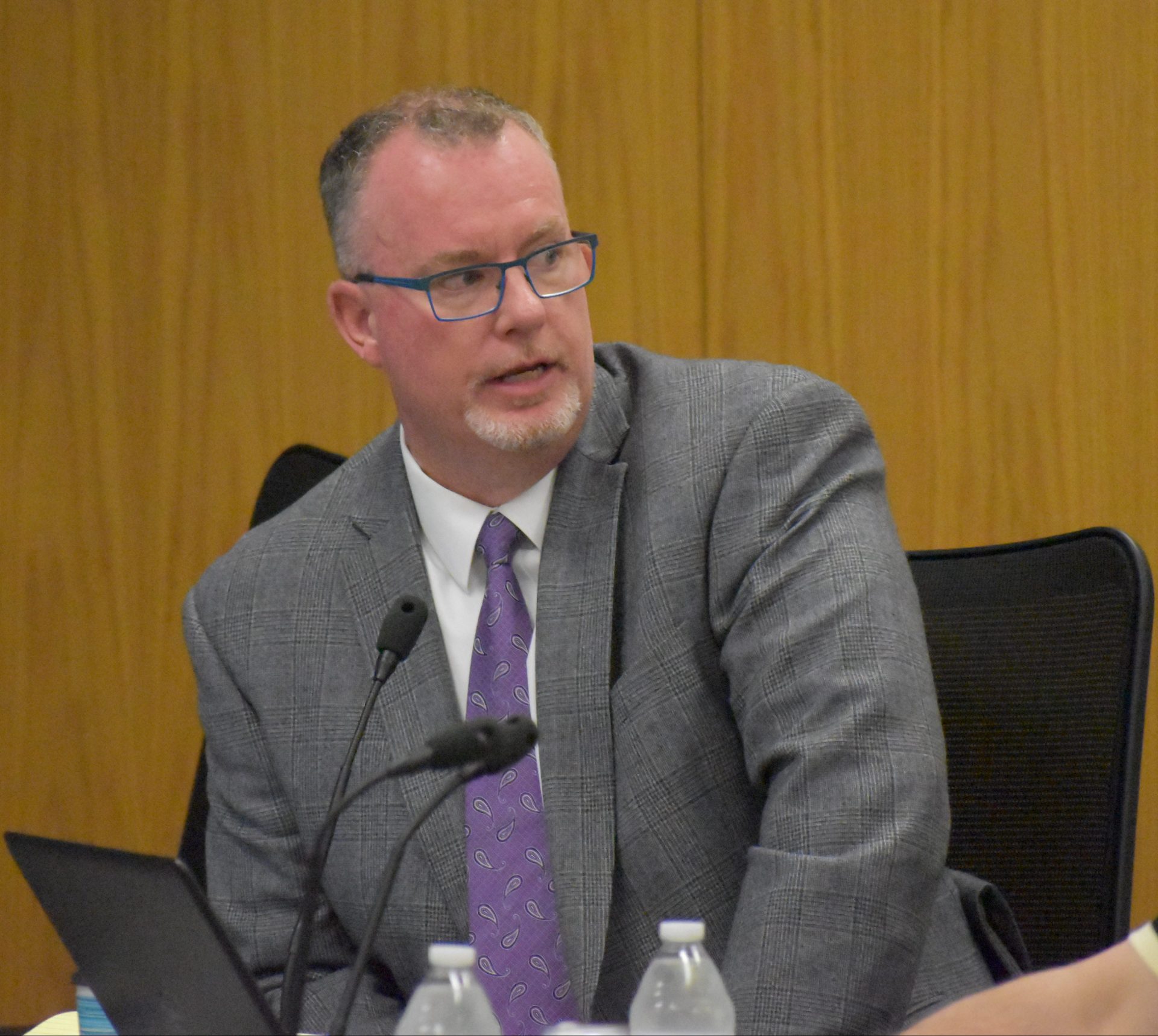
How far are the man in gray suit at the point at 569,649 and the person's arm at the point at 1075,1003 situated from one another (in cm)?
53

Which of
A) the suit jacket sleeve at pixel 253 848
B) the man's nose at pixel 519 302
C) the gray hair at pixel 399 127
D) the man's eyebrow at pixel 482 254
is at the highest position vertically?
the gray hair at pixel 399 127

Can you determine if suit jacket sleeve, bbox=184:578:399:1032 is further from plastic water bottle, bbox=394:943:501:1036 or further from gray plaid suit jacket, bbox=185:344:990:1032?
plastic water bottle, bbox=394:943:501:1036

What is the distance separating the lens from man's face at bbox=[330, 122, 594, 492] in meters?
1.83

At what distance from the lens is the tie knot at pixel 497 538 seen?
186cm

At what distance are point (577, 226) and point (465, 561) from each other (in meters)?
1.26

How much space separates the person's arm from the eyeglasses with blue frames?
1101 mm

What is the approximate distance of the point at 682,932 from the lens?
1003 mm

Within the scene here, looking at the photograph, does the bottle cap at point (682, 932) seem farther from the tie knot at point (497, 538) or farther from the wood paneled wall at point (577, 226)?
the wood paneled wall at point (577, 226)

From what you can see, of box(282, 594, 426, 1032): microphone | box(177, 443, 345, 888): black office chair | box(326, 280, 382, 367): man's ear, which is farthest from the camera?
box(177, 443, 345, 888): black office chair

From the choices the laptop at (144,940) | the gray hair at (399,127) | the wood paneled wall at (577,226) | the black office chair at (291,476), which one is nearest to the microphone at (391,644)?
the laptop at (144,940)

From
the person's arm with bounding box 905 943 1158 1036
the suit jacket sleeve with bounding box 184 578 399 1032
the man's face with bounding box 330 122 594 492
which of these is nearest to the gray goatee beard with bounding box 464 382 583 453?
the man's face with bounding box 330 122 594 492

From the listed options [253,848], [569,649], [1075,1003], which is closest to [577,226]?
[569,649]

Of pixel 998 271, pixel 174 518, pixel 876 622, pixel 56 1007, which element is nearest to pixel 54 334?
pixel 174 518

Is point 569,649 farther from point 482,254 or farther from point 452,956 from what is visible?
point 452,956
